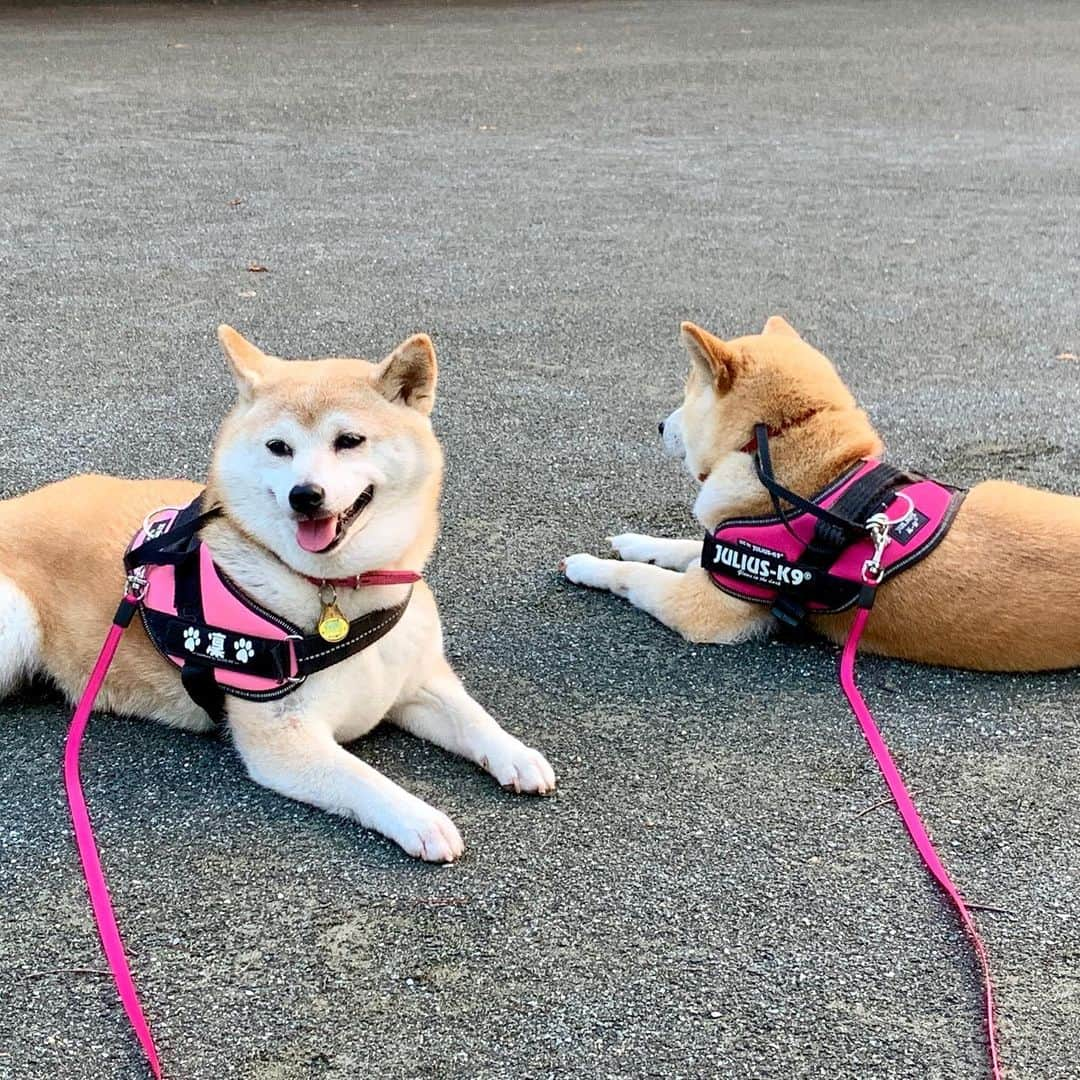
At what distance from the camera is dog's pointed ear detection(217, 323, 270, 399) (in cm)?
319

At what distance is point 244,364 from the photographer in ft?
10.6

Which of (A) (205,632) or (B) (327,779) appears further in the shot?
(A) (205,632)

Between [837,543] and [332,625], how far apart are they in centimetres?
164

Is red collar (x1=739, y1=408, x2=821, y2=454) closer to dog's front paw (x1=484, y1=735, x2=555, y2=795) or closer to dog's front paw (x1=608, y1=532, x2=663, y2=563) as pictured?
dog's front paw (x1=608, y1=532, x2=663, y2=563)

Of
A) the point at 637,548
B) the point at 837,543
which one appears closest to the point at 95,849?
the point at 637,548

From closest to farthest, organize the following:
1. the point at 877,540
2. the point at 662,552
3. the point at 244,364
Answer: the point at 244,364 → the point at 877,540 → the point at 662,552

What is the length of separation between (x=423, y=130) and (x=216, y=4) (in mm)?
10238

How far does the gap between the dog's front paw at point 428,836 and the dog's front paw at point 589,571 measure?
146 centimetres

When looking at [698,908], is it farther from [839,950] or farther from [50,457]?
[50,457]

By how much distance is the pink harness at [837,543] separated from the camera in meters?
3.65

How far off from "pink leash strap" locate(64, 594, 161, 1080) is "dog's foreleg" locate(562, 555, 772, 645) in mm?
1673

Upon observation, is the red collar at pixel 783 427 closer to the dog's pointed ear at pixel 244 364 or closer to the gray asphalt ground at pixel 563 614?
the gray asphalt ground at pixel 563 614

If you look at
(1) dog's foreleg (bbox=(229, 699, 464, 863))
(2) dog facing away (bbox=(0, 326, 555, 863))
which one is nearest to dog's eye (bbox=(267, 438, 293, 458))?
(2) dog facing away (bbox=(0, 326, 555, 863))

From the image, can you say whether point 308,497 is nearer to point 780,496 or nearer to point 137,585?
point 137,585
